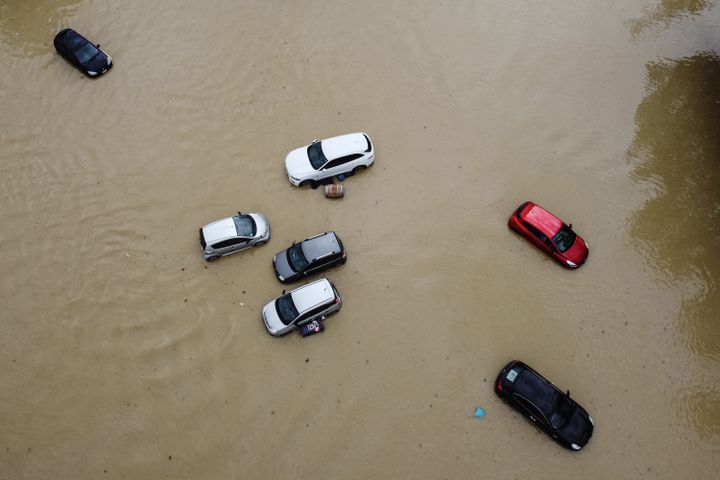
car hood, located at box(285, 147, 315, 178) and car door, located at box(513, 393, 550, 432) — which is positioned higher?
car hood, located at box(285, 147, 315, 178)

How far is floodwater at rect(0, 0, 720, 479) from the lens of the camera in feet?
47.5

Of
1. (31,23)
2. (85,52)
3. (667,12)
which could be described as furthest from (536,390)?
(31,23)

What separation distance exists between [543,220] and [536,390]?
5.64m

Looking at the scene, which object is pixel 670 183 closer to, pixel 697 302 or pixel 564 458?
pixel 697 302

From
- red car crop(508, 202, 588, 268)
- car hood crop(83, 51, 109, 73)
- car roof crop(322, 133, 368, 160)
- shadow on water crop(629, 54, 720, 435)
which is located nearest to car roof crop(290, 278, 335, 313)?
car roof crop(322, 133, 368, 160)

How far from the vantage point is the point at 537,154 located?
19.1m

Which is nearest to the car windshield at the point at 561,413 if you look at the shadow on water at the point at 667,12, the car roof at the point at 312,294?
the car roof at the point at 312,294

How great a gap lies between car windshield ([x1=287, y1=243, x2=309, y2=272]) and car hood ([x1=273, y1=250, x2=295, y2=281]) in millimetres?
134

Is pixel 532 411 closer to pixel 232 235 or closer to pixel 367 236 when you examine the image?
pixel 367 236

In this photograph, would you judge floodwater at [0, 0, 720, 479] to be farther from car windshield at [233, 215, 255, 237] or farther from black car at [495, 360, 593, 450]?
car windshield at [233, 215, 255, 237]

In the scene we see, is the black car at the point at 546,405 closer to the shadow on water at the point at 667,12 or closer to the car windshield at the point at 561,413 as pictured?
the car windshield at the point at 561,413

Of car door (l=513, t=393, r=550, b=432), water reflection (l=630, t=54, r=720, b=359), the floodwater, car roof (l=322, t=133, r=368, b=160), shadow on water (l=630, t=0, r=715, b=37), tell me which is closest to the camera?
car door (l=513, t=393, r=550, b=432)

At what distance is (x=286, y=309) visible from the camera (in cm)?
Result: 1511

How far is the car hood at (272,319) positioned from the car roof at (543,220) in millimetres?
8805
